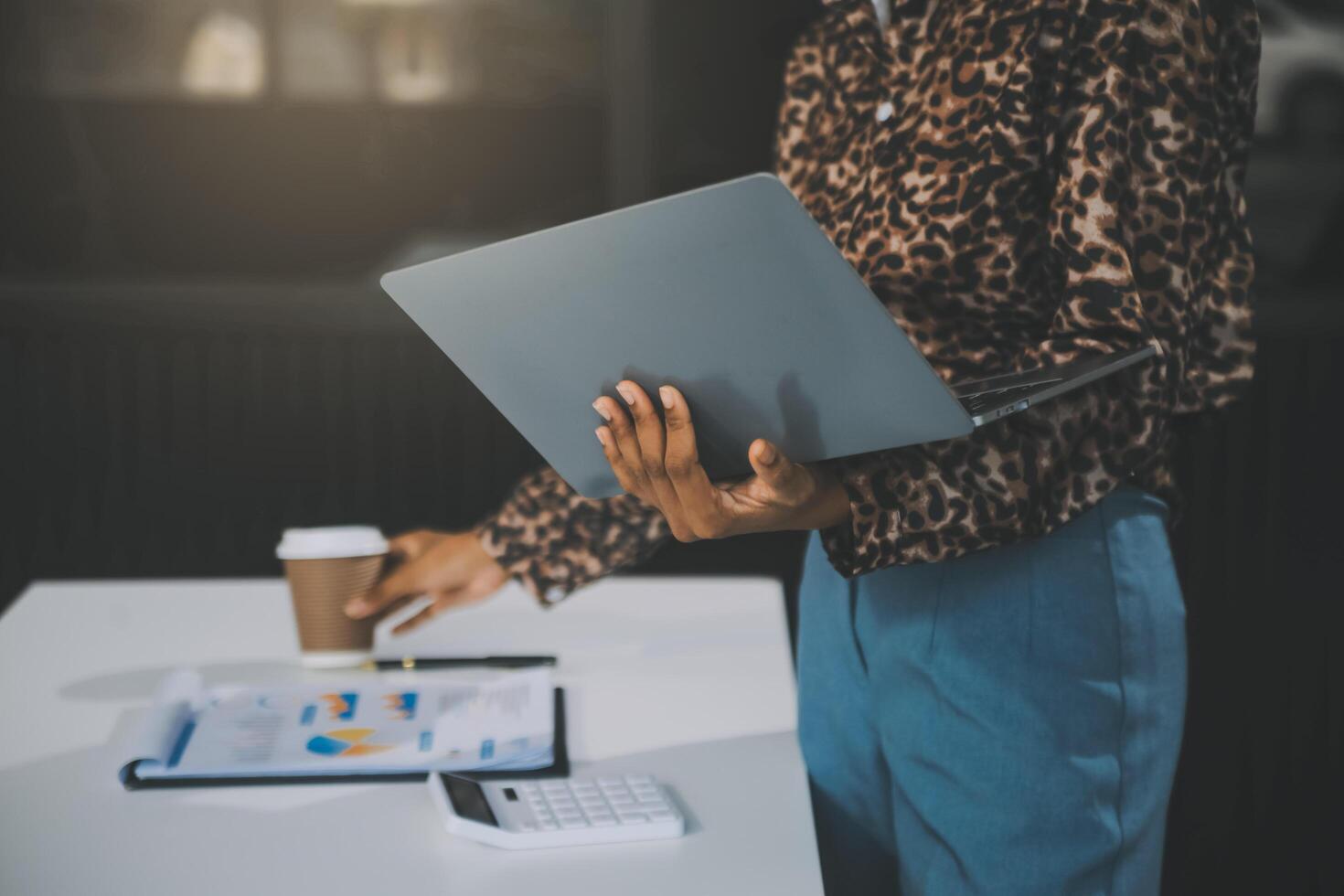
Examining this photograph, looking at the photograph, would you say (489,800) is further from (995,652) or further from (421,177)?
(421,177)

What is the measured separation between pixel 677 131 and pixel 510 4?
0.38 m

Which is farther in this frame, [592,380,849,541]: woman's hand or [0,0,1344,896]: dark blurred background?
[0,0,1344,896]: dark blurred background

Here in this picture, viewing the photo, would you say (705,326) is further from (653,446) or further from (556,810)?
(556,810)

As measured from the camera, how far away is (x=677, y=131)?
7.61 feet

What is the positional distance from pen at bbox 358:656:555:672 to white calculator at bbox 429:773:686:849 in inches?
13.9

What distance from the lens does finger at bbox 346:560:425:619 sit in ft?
3.99

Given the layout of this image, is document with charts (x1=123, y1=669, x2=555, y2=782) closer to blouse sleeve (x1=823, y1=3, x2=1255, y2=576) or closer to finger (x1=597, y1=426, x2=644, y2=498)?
finger (x1=597, y1=426, x2=644, y2=498)

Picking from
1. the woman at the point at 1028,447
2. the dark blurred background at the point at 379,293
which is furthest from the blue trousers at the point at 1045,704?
the dark blurred background at the point at 379,293

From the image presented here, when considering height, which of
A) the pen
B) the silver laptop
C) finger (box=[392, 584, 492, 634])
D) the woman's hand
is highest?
the silver laptop

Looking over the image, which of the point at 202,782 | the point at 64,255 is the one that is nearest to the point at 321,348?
the point at 64,255

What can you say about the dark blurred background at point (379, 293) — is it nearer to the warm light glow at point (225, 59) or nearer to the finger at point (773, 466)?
the warm light glow at point (225, 59)

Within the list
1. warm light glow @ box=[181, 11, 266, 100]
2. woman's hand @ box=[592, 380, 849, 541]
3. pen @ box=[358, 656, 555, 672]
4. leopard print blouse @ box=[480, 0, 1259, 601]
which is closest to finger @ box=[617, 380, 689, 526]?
woman's hand @ box=[592, 380, 849, 541]

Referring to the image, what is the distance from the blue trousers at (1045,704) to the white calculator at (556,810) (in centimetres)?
22

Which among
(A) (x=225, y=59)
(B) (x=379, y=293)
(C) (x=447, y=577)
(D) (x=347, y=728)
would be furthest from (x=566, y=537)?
(A) (x=225, y=59)
